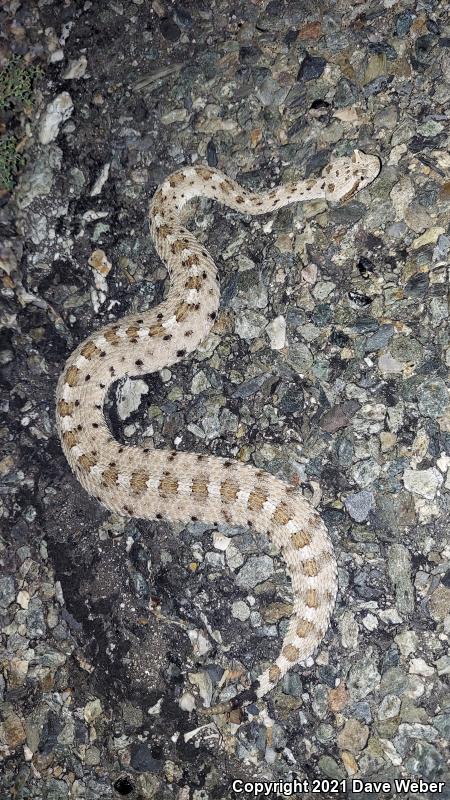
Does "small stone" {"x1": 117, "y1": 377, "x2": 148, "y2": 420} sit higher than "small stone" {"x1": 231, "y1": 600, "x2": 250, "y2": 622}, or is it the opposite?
"small stone" {"x1": 117, "y1": 377, "x2": 148, "y2": 420}

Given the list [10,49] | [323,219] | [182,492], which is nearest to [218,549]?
[182,492]

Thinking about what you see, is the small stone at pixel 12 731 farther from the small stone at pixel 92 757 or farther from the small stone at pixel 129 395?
the small stone at pixel 129 395

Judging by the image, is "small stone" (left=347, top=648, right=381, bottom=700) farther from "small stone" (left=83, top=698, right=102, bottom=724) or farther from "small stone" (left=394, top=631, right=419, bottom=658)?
"small stone" (left=83, top=698, right=102, bottom=724)

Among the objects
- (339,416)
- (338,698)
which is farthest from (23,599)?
(339,416)

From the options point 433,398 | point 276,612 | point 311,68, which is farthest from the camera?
point 311,68

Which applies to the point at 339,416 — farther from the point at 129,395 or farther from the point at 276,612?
the point at 129,395

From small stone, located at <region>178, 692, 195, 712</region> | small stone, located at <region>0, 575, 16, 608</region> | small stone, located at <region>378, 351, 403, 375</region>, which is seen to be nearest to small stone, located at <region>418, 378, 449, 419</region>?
small stone, located at <region>378, 351, 403, 375</region>

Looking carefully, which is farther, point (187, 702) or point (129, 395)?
point (129, 395)
